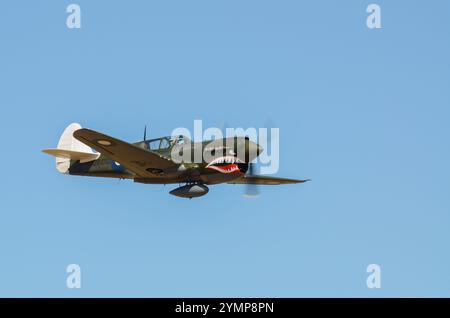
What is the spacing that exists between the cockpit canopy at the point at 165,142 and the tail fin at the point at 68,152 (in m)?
2.45

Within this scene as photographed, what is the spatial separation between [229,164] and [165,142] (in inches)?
88.0

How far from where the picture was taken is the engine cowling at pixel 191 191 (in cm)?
2909

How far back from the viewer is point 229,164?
95.4 ft

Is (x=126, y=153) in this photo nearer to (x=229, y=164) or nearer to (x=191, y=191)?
(x=191, y=191)

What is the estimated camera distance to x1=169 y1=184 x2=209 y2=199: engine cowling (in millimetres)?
29091

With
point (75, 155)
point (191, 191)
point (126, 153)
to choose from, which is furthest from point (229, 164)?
point (75, 155)

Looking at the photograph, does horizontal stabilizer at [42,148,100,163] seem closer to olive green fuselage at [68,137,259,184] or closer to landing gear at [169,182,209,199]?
olive green fuselage at [68,137,259,184]

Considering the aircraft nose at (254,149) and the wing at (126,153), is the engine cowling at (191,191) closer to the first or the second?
the wing at (126,153)

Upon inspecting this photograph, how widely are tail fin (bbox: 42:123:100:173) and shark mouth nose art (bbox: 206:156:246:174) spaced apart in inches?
180
